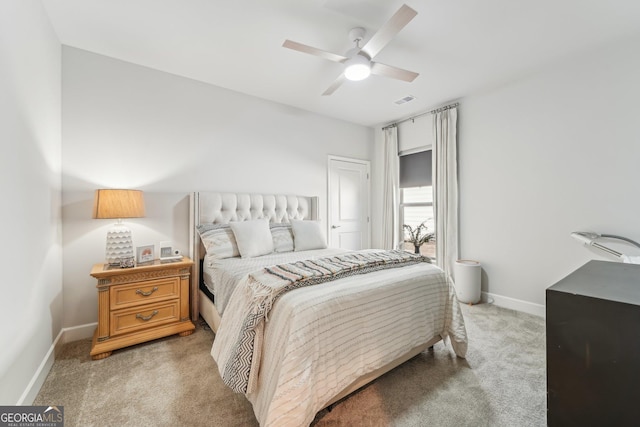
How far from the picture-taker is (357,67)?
227 cm

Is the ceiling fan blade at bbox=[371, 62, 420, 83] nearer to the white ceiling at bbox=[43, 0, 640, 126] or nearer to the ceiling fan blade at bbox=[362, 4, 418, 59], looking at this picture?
the ceiling fan blade at bbox=[362, 4, 418, 59]

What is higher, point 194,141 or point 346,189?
point 194,141

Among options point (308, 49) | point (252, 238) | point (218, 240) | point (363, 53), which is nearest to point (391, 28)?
point (363, 53)

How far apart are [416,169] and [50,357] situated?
4.78 metres

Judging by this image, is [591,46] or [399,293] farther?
[591,46]

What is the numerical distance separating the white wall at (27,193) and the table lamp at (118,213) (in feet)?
1.09

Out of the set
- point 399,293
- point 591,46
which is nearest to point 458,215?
point 591,46

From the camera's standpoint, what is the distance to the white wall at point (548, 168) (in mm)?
2477

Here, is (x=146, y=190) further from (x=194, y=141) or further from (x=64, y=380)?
(x=64, y=380)

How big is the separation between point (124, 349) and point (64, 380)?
43cm

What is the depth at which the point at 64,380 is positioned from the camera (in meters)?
1.84

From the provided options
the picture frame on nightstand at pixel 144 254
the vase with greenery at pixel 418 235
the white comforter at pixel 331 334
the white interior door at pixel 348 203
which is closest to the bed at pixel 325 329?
the white comforter at pixel 331 334

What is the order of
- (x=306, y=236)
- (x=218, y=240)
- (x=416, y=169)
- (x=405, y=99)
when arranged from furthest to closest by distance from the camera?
1. (x=416, y=169)
2. (x=405, y=99)
3. (x=306, y=236)
4. (x=218, y=240)

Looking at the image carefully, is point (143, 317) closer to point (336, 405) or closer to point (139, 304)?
point (139, 304)
